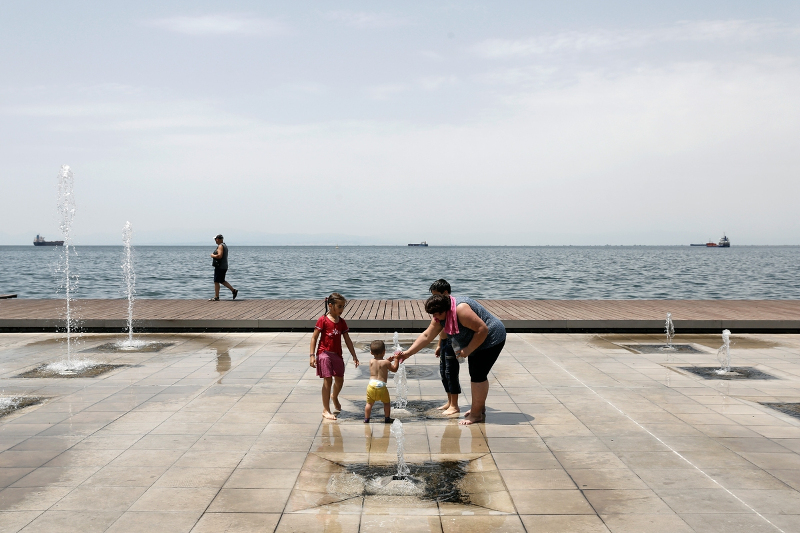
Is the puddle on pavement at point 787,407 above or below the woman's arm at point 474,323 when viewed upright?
below

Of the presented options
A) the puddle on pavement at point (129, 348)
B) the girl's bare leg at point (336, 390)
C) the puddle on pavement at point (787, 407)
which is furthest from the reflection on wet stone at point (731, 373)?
the puddle on pavement at point (129, 348)

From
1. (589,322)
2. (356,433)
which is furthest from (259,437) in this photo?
(589,322)

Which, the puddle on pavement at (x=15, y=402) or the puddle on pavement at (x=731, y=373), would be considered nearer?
the puddle on pavement at (x=15, y=402)

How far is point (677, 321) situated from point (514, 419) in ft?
27.4

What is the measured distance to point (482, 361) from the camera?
6836 mm

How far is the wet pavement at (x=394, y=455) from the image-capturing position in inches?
175

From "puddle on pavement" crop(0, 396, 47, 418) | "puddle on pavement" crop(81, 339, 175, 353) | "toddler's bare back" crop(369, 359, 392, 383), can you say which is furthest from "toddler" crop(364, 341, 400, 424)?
"puddle on pavement" crop(81, 339, 175, 353)

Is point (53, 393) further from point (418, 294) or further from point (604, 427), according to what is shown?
point (418, 294)

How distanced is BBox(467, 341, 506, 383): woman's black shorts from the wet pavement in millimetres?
490

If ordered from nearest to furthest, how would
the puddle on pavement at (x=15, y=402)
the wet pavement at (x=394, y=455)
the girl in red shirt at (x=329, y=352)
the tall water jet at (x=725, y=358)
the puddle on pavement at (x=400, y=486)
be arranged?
the wet pavement at (x=394, y=455) → the puddle on pavement at (x=400, y=486) → the girl in red shirt at (x=329, y=352) → the puddle on pavement at (x=15, y=402) → the tall water jet at (x=725, y=358)

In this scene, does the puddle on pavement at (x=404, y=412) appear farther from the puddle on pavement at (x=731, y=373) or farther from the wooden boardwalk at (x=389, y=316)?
the wooden boardwalk at (x=389, y=316)

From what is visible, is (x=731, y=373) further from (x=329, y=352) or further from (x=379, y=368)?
(x=329, y=352)

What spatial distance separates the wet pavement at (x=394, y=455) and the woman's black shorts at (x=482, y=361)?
49 cm

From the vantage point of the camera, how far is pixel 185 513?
14.7 feet
